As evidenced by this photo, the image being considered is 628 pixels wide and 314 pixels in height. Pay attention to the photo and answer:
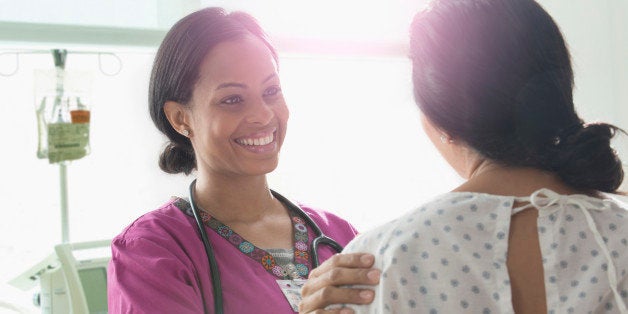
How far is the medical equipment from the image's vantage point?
5.71 ft

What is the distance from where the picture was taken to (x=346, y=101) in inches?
100

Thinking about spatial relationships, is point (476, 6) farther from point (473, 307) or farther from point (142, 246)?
point (142, 246)

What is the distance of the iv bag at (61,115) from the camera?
5.99ft

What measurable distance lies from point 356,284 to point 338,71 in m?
1.71

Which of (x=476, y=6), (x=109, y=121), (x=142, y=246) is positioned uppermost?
(x=476, y=6)

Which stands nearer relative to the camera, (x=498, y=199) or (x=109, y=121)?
(x=498, y=199)

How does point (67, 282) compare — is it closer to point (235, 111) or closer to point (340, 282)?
point (235, 111)

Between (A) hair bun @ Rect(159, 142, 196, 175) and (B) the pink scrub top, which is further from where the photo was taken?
(A) hair bun @ Rect(159, 142, 196, 175)

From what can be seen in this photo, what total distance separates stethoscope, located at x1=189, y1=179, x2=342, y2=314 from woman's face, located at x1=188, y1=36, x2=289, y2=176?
0.41ft

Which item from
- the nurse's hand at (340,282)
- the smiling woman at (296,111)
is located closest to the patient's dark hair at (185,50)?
the smiling woman at (296,111)

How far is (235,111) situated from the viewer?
58.3 inches

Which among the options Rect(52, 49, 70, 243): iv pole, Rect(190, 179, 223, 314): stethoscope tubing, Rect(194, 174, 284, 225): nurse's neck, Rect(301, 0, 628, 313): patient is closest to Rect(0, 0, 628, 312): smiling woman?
Rect(52, 49, 70, 243): iv pole

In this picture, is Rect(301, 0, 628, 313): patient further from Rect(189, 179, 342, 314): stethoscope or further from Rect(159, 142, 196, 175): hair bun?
Rect(159, 142, 196, 175): hair bun

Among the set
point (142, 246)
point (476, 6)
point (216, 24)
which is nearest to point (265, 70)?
point (216, 24)
